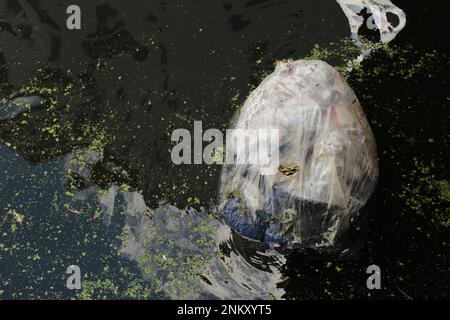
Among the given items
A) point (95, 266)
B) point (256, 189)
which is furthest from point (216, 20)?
point (95, 266)

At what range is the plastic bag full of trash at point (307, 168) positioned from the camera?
7.55 ft

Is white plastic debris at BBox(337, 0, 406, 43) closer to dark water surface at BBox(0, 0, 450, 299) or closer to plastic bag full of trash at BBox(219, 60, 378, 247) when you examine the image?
dark water surface at BBox(0, 0, 450, 299)

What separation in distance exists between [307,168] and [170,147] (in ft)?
2.29

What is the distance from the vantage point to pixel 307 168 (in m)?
2.31

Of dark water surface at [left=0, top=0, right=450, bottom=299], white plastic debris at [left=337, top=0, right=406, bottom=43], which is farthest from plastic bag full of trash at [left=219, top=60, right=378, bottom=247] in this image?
white plastic debris at [left=337, top=0, right=406, bottom=43]

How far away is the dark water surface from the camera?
7.95ft

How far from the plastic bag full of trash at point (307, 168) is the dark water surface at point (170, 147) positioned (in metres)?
0.12

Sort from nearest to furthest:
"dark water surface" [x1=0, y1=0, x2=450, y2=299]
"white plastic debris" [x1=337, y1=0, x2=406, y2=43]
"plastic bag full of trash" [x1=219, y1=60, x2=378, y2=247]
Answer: "plastic bag full of trash" [x1=219, y1=60, x2=378, y2=247]
"dark water surface" [x1=0, y1=0, x2=450, y2=299]
"white plastic debris" [x1=337, y1=0, x2=406, y2=43]

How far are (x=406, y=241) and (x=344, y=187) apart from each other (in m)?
0.38

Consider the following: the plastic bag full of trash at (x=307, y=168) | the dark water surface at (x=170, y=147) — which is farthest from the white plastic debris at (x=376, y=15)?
the plastic bag full of trash at (x=307, y=168)

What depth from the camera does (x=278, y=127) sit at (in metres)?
2.35

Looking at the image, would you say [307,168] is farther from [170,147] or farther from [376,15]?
[376,15]

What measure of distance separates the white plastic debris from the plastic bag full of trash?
2.21ft
